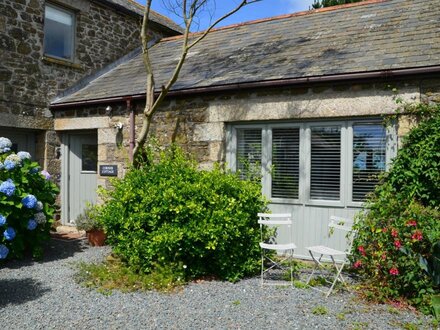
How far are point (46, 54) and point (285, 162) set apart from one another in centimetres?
580

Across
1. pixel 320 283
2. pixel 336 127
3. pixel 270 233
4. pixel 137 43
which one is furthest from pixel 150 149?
pixel 137 43

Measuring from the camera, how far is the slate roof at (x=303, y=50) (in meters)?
6.15

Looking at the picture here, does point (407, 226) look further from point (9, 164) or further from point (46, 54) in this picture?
point (46, 54)

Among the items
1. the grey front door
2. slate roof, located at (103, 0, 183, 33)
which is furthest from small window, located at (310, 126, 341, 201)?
slate roof, located at (103, 0, 183, 33)

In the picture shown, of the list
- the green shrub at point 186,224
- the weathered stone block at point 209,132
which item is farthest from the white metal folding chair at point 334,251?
the weathered stone block at point 209,132

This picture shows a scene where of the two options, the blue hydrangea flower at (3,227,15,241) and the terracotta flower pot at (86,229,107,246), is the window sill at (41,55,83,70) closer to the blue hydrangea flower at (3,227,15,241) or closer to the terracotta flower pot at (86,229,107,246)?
the terracotta flower pot at (86,229,107,246)

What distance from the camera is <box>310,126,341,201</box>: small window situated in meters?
6.03

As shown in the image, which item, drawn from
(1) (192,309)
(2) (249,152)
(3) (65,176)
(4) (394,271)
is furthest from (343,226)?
(3) (65,176)

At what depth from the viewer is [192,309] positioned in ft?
14.0

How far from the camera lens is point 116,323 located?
391 cm

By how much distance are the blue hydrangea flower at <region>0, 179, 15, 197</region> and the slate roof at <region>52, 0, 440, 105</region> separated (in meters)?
2.95

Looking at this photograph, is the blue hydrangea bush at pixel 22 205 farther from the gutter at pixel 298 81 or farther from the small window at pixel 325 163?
the small window at pixel 325 163

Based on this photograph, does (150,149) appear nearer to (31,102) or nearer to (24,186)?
(24,186)

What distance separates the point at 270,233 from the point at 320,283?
41.5 inches
